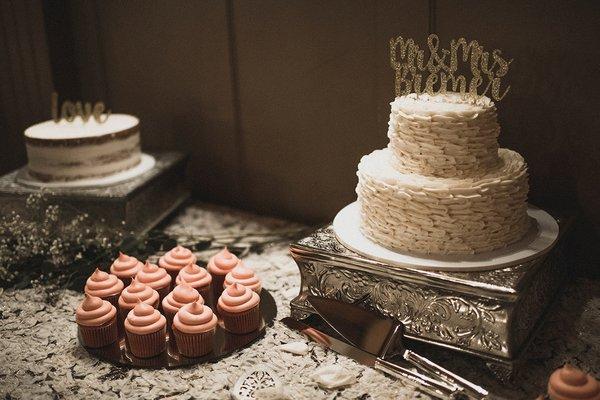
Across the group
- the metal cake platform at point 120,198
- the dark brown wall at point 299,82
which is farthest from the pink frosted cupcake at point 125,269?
the dark brown wall at point 299,82

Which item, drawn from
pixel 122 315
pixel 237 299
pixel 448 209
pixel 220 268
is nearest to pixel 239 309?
pixel 237 299

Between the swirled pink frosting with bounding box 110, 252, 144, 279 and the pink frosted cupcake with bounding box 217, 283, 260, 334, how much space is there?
0.40m

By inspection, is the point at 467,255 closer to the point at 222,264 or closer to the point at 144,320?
the point at 222,264

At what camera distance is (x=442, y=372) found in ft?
6.33

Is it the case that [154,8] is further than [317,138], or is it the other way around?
[154,8]

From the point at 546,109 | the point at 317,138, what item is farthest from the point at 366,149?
the point at 546,109

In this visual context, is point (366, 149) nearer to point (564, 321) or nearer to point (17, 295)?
point (564, 321)

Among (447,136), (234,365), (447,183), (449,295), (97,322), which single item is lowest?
(234,365)

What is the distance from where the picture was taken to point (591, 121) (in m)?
2.35

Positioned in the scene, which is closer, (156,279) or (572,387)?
(572,387)

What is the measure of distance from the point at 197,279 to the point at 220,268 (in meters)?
0.12

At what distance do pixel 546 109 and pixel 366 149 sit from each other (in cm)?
80

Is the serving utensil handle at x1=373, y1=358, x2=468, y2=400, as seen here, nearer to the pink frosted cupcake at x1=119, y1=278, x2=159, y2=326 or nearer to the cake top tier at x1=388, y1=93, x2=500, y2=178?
the cake top tier at x1=388, y1=93, x2=500, y2=178

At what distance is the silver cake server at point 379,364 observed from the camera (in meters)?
1.88
